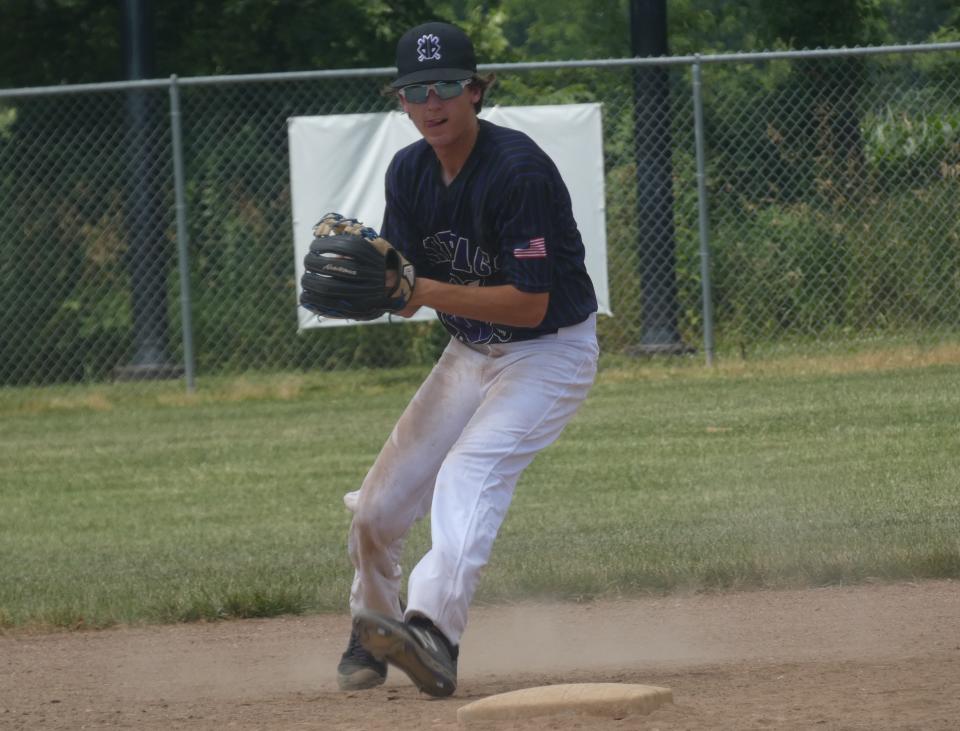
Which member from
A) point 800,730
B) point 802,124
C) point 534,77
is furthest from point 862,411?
point 534,77

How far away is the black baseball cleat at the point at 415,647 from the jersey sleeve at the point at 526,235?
96 cm

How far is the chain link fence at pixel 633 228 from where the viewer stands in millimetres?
11945

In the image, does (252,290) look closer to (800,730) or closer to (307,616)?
(307,616)

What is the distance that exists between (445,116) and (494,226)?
0.33m

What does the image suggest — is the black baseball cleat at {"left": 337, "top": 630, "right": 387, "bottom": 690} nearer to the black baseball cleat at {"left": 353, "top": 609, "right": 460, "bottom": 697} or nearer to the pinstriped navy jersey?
the black baseball cleat at {"left": 353, "top": 609, "right": 460, "bottom": 697}

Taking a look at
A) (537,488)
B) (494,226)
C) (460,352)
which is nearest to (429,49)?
(494,226)

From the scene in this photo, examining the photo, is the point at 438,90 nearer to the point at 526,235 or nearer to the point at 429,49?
the point at 429,49

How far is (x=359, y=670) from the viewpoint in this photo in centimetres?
495

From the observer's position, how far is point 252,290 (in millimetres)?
12641

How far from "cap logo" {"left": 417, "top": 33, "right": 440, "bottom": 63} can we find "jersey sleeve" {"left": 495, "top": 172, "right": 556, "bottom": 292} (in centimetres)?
40

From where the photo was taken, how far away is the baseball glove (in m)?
4.43

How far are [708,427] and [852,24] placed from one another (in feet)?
22.1

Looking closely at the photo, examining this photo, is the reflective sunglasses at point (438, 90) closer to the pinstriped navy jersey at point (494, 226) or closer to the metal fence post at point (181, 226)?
the pinstriped navy jersey at point (494, 226)

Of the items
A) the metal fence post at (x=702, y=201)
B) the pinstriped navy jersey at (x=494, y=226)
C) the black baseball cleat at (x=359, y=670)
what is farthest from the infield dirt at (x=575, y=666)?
the metal fence post at (x=702, y=201)
